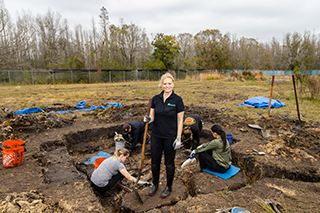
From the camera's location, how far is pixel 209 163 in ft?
12.8

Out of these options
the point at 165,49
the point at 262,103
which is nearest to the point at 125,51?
the point at 165,49

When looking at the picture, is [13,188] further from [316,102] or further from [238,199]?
[316,102]

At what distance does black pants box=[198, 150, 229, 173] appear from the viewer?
12.4ft

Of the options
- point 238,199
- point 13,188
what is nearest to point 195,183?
point 238,199

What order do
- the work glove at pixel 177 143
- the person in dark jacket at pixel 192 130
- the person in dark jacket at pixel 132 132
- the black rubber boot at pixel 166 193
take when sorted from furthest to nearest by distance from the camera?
the person in dark jacket at pixel 132 132
the person in dark jacket at pixel 192 130
the black rubber boot at pixel 166 193
the work glove at pixel 177 143

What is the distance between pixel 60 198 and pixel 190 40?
45.4 metres

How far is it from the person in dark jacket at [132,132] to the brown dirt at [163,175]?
345 mm

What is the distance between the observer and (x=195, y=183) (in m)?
3.57

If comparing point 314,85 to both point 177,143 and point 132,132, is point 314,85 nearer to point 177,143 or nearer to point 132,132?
point 132,132

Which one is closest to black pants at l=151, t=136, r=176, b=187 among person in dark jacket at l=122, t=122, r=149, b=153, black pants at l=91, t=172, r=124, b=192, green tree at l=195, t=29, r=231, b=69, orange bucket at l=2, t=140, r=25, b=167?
black pants at l=91, t=172, r=124, b=192

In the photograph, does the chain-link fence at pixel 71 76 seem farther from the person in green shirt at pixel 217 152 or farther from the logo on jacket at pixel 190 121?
the person in green shirt at pixel 217 152

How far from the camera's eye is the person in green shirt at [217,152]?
3658 millimetres

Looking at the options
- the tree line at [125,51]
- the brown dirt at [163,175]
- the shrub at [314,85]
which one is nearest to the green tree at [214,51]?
the tree line at [125,51]

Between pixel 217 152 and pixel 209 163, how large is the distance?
31 cm
